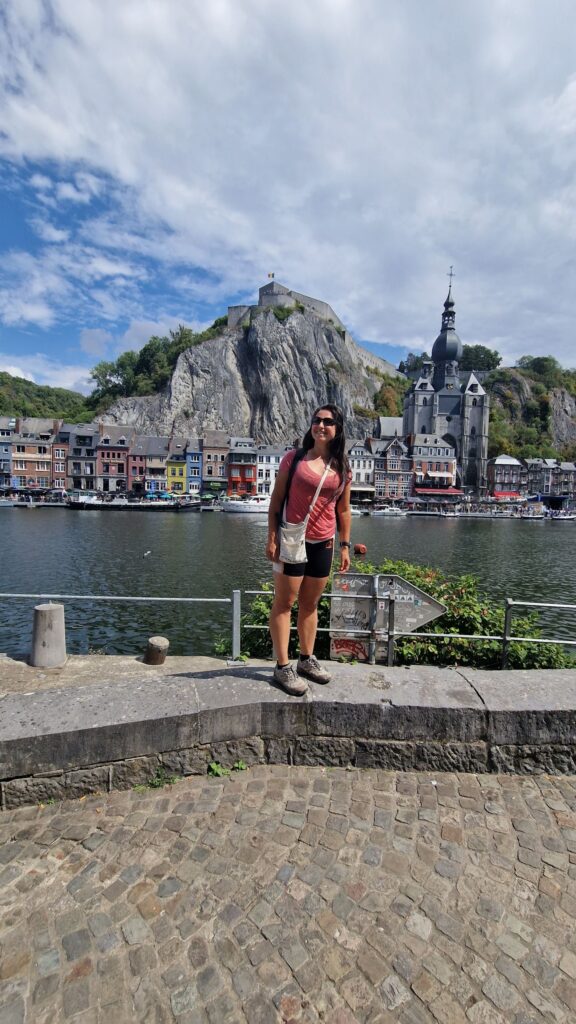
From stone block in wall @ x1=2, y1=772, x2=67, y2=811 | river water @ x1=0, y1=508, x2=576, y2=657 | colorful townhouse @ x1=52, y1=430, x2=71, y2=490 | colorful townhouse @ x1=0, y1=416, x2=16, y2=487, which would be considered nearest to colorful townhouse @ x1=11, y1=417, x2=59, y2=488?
colorful townhouse @ x1=0, y1=416, x2=16, y2=487

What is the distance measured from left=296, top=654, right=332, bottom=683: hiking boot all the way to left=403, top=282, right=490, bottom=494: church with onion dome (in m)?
94.0

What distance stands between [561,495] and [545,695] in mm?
101812

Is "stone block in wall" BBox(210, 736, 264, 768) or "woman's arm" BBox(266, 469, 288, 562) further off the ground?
"woman's arm" BBox(266, 469, 288, 562)

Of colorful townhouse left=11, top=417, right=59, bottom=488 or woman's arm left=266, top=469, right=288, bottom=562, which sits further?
colorful townhouse left=11, top=417, right=59, bottom=488

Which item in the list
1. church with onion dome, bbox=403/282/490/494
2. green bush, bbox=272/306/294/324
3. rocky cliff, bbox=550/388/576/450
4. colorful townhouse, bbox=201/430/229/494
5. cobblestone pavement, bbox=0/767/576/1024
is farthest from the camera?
rocky cliff, bbox=550/388/576/450

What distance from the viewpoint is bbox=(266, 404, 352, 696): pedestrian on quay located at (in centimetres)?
341

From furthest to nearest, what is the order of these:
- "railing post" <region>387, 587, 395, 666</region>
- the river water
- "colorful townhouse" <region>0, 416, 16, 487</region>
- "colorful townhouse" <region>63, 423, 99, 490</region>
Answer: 1. "colorful townhouse" <region>63, 423, 99, 490</region>
2. "colorful townhouse" <region>0, 416, 16, 487</region>
3. the river water
4. "railing post" <region>387, 587, 395, 666</region>

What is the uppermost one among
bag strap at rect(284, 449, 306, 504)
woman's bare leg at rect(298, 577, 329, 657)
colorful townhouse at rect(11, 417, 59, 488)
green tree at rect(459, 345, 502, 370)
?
green tree at rect(459, 345, 502, 370)

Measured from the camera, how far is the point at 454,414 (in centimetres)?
9869

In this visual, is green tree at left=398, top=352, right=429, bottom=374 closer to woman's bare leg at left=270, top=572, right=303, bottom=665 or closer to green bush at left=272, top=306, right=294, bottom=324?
green bush at left=272, top=306, right=294, bottom=324

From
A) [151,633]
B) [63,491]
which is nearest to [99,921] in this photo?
[151,633]

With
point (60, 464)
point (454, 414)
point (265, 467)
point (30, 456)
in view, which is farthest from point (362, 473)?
point (30, 456)

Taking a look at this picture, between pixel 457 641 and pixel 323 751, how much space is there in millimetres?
2747

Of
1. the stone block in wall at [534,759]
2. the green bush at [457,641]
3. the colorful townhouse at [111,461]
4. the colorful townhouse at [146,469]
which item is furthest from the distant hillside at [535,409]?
the stone block in wall at [534,759]
